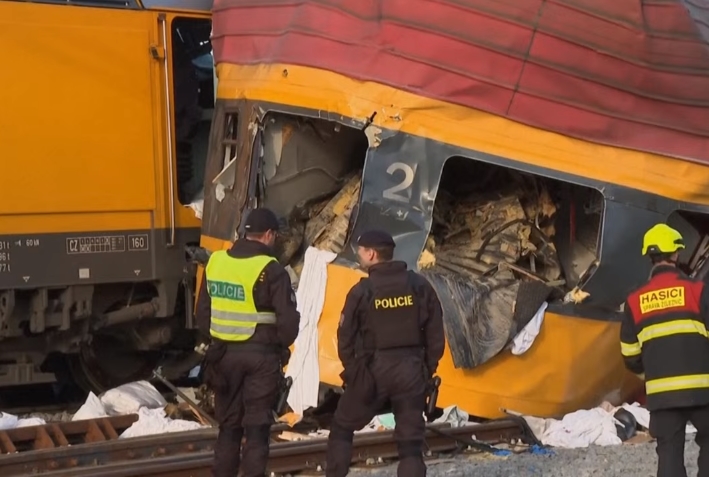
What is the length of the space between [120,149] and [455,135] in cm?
297

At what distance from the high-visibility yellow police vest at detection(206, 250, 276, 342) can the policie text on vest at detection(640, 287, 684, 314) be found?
5.86 ft

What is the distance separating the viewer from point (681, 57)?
7887 millimetres

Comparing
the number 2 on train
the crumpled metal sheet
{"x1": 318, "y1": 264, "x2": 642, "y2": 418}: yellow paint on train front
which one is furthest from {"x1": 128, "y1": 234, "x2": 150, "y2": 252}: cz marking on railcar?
the number 2 on train

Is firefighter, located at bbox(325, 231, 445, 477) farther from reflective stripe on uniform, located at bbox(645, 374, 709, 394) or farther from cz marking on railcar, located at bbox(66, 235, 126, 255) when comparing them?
cz marking on railcar, located at bbox(66, 235, 126, 255)

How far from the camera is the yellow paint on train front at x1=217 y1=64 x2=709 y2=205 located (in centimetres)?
769

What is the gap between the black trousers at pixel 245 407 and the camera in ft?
19.3

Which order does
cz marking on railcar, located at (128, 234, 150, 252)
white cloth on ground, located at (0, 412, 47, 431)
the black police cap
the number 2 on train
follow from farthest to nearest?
cz marking on railcar, located at (128, 234, 150, 252)
white cloth on ground, located at (0, 412, 47, 431)
the number 2 on train
the black police cap

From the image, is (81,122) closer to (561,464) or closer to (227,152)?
(227,152)

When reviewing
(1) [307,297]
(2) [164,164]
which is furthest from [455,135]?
(2) [164,164]

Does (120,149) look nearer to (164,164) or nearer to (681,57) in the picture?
(164,164)

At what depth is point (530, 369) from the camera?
7828 millimetres

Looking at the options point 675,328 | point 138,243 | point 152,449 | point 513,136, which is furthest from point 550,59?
point 138,243

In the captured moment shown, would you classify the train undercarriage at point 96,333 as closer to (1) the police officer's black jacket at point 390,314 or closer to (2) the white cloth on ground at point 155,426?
(2) the white cloth on ground at point 155,426

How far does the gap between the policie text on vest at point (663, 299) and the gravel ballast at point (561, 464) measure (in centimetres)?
155
